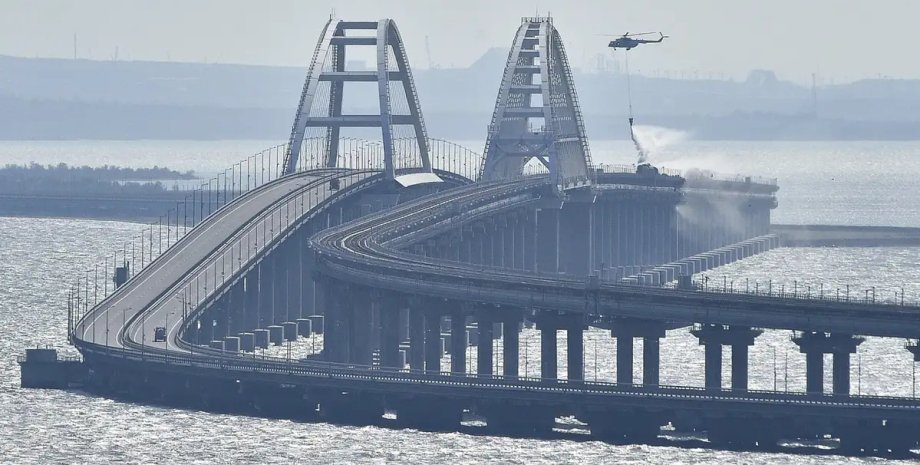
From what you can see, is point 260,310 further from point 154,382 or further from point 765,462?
point 765,462

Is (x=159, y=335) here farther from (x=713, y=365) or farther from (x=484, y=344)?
(x=713, y=365)

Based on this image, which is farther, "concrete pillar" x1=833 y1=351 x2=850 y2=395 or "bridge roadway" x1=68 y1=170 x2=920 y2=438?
"concrete pillar" x1=833 y1=351 x2=850 y2=395

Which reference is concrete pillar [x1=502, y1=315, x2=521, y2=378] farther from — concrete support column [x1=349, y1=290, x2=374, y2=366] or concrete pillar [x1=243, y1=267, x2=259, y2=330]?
concrete pillar [x1=243, y1=267, x2=259, y2=330]

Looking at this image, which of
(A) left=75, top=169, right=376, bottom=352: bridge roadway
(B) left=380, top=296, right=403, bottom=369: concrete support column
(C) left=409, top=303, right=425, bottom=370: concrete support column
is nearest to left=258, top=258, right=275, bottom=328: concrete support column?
(A) left=75, top=169, right=376, bottom=352: bridge roadway

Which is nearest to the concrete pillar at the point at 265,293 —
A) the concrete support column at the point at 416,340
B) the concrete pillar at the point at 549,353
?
the concrete support column at the point at 416,340

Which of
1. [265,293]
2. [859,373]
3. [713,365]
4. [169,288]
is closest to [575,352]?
[713,365]

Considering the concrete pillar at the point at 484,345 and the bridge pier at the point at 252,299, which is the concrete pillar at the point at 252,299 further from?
the concrete pillar at the point at 484,345
